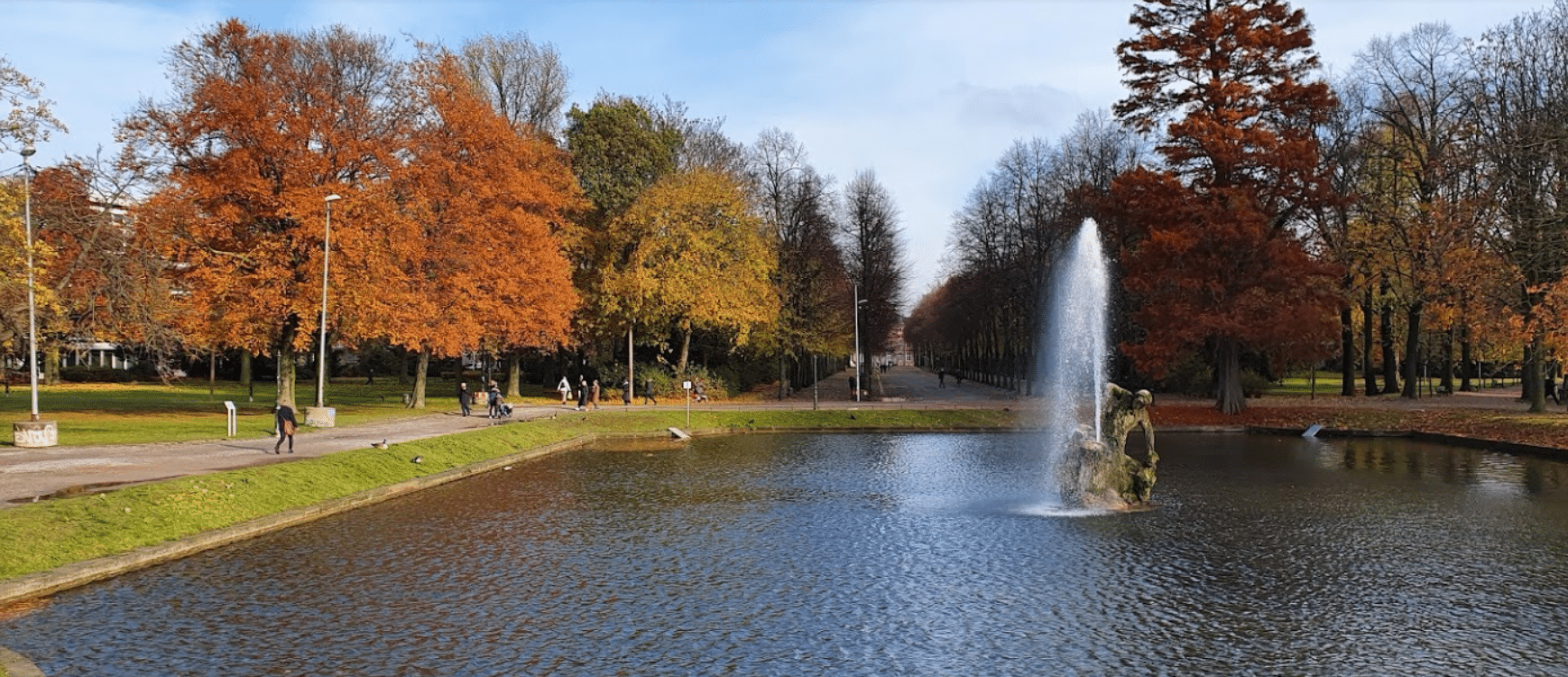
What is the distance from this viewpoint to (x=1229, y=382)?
41781 millimetres

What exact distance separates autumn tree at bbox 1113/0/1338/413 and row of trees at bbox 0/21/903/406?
899 inches

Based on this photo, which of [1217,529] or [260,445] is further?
[260,445]

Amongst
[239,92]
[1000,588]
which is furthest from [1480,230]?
[239,92]

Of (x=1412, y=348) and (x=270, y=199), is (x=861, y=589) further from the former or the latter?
(x=1412, y=348)

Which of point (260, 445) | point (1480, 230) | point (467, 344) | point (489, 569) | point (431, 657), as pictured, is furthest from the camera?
point (467, 344)

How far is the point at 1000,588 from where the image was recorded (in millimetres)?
13008

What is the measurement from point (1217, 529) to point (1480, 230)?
23.9 metres

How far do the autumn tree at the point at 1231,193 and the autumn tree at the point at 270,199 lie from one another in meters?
29.8

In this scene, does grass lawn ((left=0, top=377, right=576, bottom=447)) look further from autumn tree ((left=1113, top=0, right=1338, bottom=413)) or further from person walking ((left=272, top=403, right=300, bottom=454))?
autumn tree ((left=1113, top=0, right=1338, bottom=413))

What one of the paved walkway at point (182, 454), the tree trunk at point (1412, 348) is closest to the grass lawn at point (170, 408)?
the paved walkway at point (182, 454)

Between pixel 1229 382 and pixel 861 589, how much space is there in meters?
33.9

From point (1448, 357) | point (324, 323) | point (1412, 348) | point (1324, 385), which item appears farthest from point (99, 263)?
point (1324, 385)

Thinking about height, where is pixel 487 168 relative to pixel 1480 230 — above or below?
above

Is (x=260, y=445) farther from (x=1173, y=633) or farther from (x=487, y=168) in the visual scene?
(x=1173, y=633)
